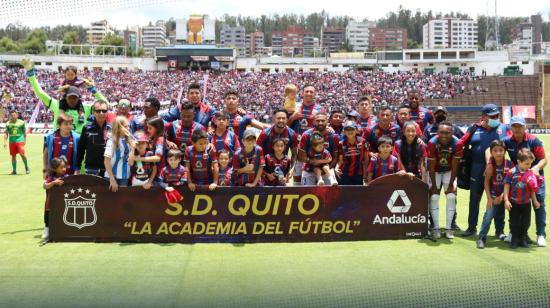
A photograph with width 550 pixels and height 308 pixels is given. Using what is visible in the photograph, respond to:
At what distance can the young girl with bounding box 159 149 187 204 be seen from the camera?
719cm

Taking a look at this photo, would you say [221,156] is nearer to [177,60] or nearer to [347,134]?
[347,134]

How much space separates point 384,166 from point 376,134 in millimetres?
703

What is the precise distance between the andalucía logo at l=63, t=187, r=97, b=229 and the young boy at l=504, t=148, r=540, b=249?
538 centimetres

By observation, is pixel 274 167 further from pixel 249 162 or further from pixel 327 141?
pixel 327 141

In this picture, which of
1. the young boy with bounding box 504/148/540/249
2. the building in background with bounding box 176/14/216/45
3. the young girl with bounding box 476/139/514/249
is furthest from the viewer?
the building in background with bounding box 176/14/216/45

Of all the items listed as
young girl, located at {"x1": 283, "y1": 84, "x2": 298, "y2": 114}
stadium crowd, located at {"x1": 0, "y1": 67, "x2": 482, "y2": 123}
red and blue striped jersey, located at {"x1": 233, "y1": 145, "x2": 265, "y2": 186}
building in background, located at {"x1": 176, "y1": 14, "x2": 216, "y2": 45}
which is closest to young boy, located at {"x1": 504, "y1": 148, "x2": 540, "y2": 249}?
red and blue striped jersey, located at {"x1": 233, "y1": 145, "x2": 265, "y2": 186}

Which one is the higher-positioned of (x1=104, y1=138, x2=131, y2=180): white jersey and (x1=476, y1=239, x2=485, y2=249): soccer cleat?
(x1=104, y1=138, x2=131, y2=180): white jersey

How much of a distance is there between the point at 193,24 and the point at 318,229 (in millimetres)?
84076

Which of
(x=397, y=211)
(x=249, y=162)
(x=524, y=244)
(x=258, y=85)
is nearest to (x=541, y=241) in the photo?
(x=524, y=244)

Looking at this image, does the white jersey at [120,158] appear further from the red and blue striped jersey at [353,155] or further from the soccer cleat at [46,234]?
the red and blue striped jersey at [353,155]

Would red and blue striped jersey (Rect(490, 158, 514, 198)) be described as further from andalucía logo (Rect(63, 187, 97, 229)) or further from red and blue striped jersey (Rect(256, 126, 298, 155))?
andalucía logo (Rect(63, 187, 97, 229))

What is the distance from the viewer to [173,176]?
7273 millimetres

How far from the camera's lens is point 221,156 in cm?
753

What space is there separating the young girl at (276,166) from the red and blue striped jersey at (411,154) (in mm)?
1569
